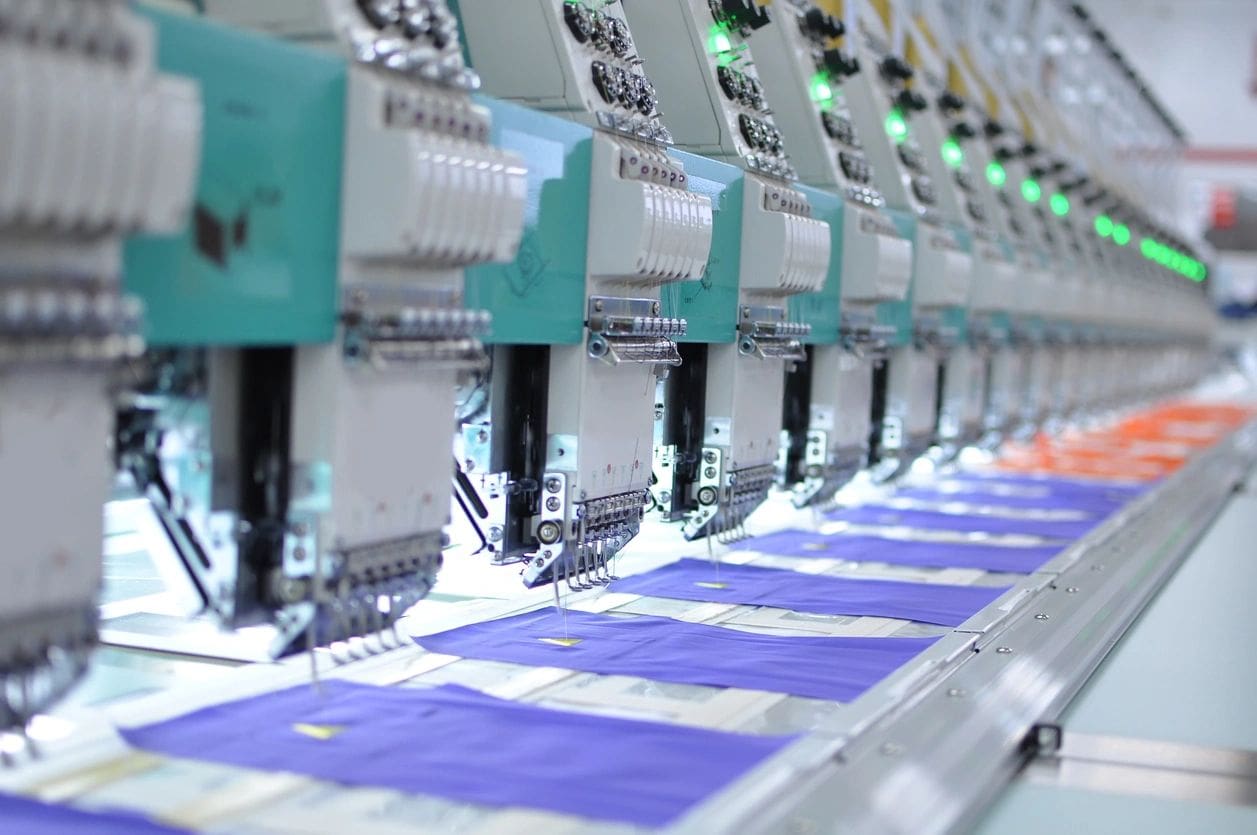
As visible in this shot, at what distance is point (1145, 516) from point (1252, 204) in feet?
69.2

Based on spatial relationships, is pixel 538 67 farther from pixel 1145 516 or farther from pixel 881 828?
pixel 1145 516

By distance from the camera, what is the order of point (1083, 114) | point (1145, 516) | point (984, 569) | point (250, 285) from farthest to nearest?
point (1083, 114), point (1145, 516), point (984, 569), point (250, 285)

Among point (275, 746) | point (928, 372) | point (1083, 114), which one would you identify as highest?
point (1083, 114)

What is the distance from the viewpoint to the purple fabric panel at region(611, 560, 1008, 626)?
506cm

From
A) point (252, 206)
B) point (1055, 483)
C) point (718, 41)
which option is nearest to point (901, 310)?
point (718, 41)

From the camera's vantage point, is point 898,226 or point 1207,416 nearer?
point 898,226

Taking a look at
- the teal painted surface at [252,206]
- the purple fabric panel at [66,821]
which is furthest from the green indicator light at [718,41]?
the purple fabric panel at [66,821]

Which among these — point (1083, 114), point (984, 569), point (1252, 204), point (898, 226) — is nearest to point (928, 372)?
point (898, 226)

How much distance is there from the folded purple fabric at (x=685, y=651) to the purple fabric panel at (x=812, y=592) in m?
0.50

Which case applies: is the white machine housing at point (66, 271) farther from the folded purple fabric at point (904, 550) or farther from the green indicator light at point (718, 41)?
the folded purple fabric at point (904, 550)

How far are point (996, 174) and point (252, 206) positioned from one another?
8259mm

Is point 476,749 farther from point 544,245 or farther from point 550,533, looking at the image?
point 544,245

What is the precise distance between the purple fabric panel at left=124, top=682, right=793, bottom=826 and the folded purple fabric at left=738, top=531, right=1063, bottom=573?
3028mm

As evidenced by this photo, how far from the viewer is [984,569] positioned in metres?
6.16
